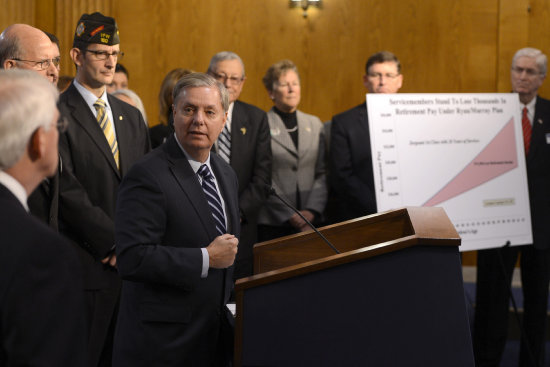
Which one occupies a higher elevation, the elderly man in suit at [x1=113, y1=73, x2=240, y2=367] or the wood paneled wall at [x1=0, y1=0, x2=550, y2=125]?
the wood paneled wall at [x1=0, y1=0, x2=550, y2=125]

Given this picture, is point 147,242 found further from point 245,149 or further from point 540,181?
point 540,181

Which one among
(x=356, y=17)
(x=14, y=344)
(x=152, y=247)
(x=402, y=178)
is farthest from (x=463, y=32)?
(x=14, y=344)

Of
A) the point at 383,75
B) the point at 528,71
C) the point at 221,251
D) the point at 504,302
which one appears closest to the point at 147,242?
the point at 221,251

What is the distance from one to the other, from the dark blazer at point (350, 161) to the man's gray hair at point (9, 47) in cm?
186

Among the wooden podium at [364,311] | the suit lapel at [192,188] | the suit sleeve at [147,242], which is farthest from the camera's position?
the suit lapel at [192,188]

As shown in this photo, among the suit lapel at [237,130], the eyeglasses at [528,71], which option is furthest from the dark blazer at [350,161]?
the eyeglasses at [528,71]

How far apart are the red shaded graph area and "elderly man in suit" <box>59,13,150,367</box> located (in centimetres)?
156

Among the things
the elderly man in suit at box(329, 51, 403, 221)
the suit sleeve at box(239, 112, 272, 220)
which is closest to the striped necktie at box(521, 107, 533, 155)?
the elderly man in suit at box(329, 51, 403, 221)

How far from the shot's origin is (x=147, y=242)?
6.41 ft

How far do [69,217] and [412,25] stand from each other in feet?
12.6

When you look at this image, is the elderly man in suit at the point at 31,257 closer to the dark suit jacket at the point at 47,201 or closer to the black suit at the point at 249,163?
the dark suit jacket at the point at 47,201

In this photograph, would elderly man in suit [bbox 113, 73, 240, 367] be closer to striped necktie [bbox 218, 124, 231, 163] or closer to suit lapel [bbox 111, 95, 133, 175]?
suit lapel [bbox 111, 95, 133, 175]

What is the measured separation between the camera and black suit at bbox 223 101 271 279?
3719 mm

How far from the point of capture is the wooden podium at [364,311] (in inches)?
64.9
